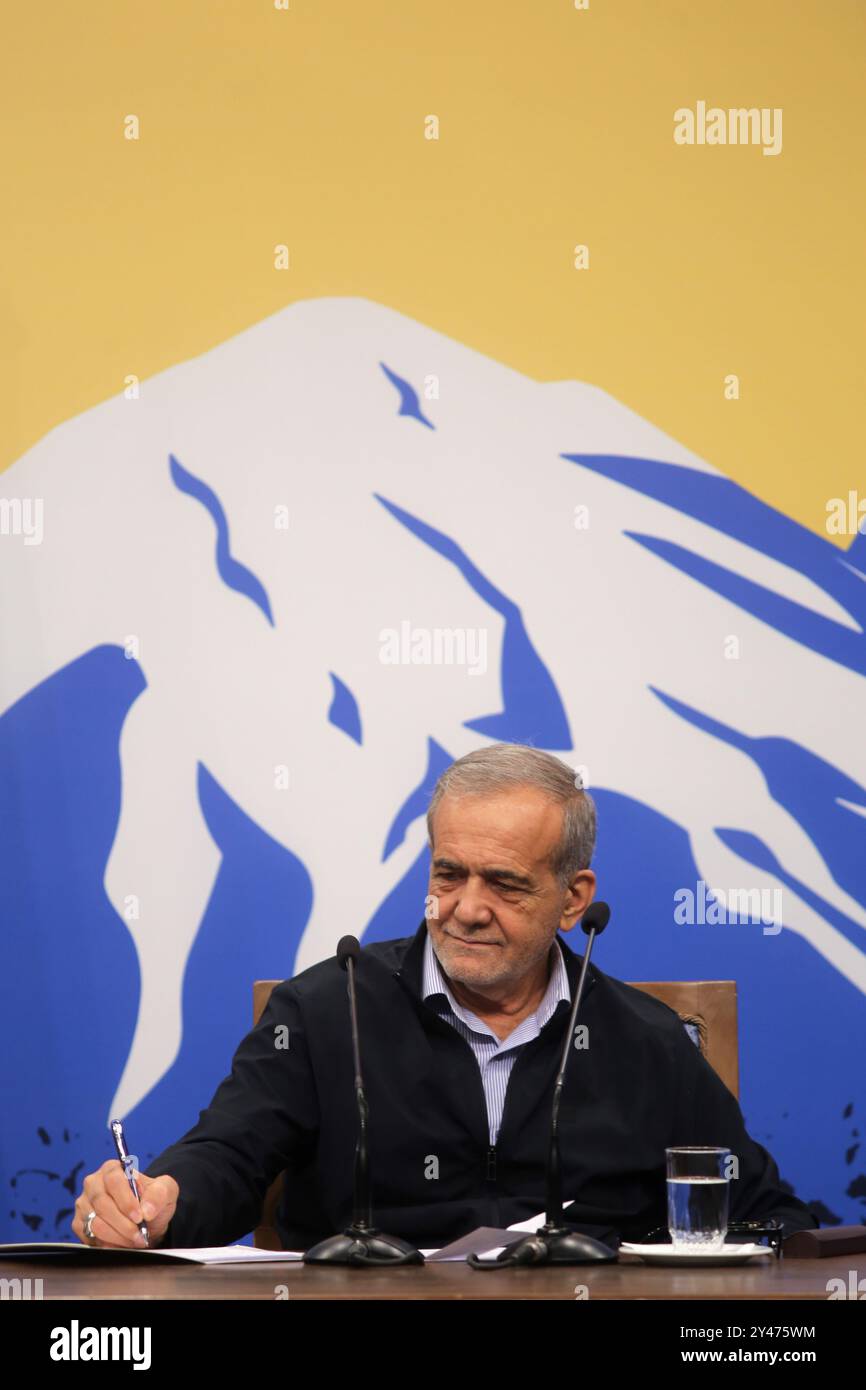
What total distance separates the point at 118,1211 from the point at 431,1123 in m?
0.54

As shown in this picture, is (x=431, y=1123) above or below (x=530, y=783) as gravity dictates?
below

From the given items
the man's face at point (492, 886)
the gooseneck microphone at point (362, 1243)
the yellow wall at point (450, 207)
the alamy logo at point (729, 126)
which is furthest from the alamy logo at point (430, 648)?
the gooseneck microphone at point (362, 1243)

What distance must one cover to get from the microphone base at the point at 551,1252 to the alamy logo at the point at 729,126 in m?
2.57

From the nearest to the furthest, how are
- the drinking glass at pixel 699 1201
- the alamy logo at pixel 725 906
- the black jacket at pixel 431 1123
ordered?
the drinking glass at pixel 699 1201 < the black jacket at pixel 431 1123 < the alamy logo at pixel 725 906

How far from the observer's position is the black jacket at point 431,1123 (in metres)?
2.29

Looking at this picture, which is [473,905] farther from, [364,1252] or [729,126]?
[729,126]

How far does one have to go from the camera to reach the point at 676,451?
3482 millimetres

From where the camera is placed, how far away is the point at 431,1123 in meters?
2.33

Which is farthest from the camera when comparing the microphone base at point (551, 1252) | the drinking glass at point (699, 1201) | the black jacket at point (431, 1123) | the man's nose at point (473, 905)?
the man's nose at point (473, 905)

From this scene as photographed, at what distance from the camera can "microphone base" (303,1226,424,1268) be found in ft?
5.78
